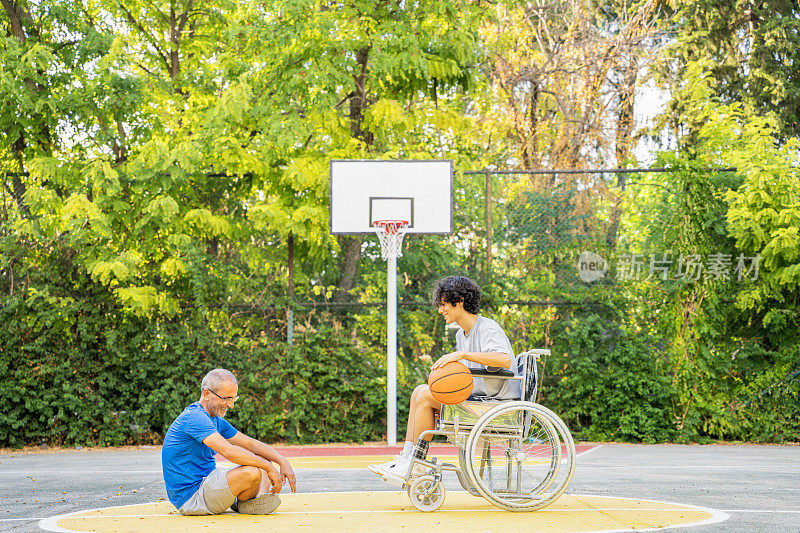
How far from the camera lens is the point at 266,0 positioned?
12070 millimetres

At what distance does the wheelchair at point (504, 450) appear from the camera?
4.94 m

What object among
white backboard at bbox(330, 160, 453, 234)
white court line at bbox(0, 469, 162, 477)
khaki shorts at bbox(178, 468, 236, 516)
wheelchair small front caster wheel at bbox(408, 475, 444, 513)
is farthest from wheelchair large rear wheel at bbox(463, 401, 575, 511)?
white backboard at bbox(330, 160, 453, 234)

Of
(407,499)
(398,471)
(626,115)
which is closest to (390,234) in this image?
(407,499)

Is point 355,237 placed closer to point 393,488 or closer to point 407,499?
point 393,488

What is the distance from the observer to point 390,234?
428 inches

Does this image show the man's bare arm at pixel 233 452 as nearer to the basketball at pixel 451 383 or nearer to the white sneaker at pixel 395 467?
the white sneaker at pixel 395 467

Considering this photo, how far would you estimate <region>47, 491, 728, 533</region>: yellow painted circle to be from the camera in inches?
178

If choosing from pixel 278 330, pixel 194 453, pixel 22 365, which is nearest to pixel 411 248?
pixel 278 330

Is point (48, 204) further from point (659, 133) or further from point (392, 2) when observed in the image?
point (659, 133)

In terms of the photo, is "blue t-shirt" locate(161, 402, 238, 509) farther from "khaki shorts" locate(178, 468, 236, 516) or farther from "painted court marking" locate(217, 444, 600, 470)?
"painted court marking" locate(217, 444, 600, 470)

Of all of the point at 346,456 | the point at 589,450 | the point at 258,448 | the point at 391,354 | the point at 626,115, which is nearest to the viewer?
the point at 258,448

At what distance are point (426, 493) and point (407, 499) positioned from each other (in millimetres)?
852

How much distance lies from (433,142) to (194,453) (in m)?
12.5

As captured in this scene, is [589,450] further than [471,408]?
Yes
